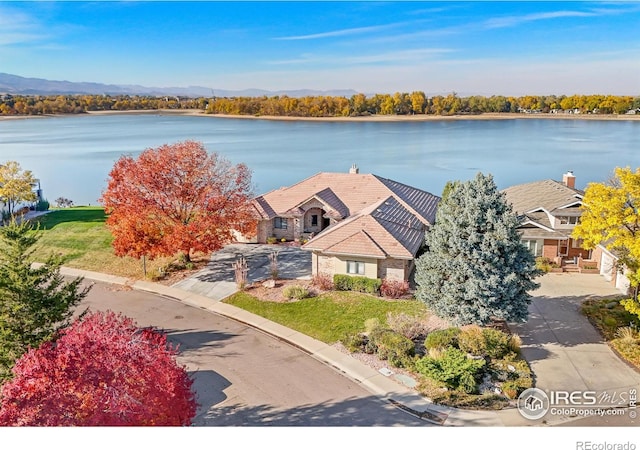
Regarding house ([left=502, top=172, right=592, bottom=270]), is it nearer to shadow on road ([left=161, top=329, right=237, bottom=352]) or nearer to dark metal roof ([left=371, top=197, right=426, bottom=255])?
dark metal roof ([left=371, top=197, right=426, bottom=255])

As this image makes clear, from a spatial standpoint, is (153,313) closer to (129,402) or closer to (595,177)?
(129,402)

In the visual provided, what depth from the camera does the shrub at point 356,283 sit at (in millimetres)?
23134

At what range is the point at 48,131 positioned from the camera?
110 meters

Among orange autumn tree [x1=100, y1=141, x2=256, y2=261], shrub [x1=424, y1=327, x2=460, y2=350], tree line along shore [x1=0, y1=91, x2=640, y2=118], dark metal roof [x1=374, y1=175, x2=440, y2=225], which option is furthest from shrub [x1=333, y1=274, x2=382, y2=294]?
tree line along shore [x1=0, y1=91, x2=640, y2=118]

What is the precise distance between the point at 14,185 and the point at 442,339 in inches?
1253

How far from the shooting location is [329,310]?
21.4 meters

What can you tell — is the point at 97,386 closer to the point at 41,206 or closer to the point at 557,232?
the point at 557,232

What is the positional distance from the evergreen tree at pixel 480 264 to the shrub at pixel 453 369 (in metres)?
2.46

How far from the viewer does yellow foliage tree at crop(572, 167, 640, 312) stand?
17.4 metres

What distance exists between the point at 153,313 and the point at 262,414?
31.0 feet

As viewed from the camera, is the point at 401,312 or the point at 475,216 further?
the point at 401,312

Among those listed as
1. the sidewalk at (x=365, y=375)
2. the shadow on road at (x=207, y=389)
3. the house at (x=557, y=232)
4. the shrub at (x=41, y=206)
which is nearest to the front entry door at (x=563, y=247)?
the house at (x=557, y=232)

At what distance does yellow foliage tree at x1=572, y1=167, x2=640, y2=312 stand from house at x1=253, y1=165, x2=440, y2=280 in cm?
754
